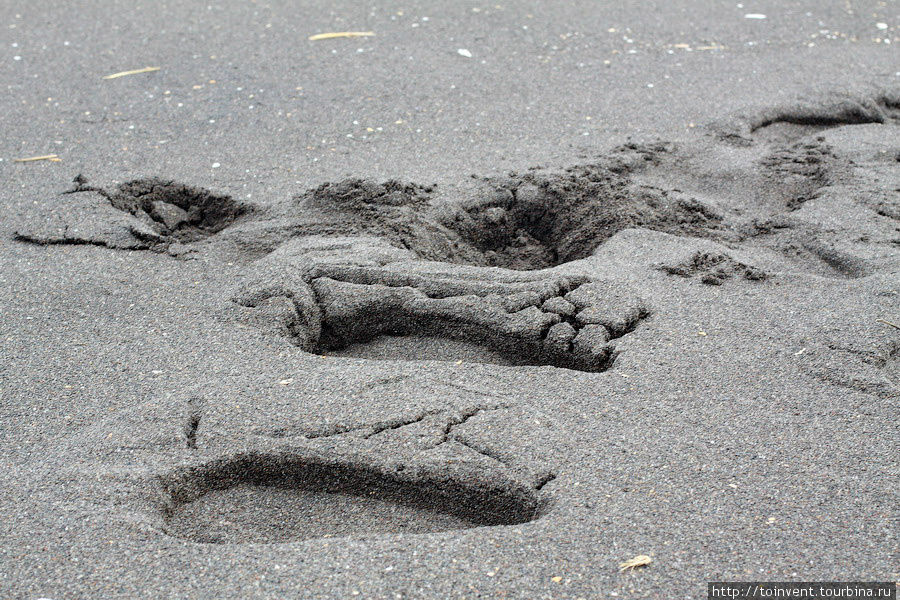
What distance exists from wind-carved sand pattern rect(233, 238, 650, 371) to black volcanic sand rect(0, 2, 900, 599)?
12mm

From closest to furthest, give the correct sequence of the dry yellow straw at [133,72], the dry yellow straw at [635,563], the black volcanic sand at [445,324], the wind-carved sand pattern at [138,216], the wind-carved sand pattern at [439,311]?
the dry yellow straw at [635,563]
the black volcanic sand at [445,324]
the wind-carved sand pattern at [439,311]
the wind-carved sand pattern at [138,216]
the dry yellow straw at [133,72]

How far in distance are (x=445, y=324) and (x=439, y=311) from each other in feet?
0.17

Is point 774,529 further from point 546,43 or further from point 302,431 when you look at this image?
point 546,43

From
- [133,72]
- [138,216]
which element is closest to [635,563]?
[138,216]

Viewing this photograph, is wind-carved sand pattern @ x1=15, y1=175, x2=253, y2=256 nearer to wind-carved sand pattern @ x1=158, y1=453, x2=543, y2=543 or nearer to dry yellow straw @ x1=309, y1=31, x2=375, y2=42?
wind-carved sand pattern @ x1=158, y1=453, x2=543, y2=543

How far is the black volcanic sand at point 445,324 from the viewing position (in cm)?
196

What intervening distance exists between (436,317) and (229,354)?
0.71 m

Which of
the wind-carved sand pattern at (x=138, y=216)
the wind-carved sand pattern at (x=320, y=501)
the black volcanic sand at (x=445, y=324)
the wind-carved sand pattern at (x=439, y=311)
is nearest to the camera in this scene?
the black volcanic sand at (x=445, y=324)

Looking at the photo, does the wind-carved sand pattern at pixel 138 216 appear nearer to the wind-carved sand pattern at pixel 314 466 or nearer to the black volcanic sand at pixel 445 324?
the black volcanic sand at pixel 445 324

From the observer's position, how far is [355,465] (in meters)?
2.22

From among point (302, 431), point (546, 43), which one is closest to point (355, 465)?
point (302, 431)

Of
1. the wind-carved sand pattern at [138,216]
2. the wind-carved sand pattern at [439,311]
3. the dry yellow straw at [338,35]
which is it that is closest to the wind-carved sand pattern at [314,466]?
the wind-carved sand pattern at [439,311]

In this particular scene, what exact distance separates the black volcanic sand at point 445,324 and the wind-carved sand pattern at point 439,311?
0.5 inches

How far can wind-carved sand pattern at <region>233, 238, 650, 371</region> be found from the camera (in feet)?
9.05
